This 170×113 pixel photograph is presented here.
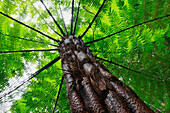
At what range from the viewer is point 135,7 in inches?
60.7

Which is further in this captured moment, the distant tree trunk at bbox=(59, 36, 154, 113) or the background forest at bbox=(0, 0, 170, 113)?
the background forest at bbox=(0, 0, 170, 113)

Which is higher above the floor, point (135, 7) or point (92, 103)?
point (135, 7)

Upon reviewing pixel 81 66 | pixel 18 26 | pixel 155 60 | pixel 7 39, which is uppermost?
pixel 18 26

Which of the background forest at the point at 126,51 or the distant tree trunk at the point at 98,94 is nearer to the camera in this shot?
the distant tree trunk at the point at 98,94

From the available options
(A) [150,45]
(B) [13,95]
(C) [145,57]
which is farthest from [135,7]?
(B) [13,95]

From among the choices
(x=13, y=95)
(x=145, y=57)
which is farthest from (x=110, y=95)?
(x=13, y=95)

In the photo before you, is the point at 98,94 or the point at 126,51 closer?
the point at 98,94

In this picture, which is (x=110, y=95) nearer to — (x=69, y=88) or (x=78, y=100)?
(x=78, y=100)

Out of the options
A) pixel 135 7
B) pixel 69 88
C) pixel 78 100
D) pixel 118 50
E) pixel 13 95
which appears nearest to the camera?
pixel 78 100

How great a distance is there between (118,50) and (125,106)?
4.29 ft

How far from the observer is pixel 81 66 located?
908mm

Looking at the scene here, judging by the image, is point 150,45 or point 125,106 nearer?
point 125,106

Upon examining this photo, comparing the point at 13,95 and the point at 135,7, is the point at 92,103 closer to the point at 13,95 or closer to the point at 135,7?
the point at 135,7

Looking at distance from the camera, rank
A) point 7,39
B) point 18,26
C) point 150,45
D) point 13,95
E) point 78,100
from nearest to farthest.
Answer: point 78,100, point 150,45, point 13,95, point 7,39, point 18,26
